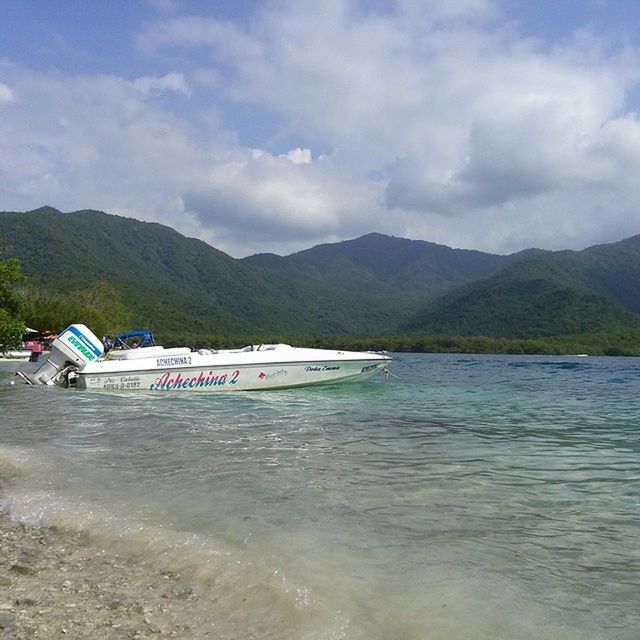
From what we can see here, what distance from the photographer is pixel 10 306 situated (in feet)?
104

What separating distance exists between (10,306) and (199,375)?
57.8ft

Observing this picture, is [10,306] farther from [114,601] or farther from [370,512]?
[114,601]

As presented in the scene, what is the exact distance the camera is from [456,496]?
6758mm

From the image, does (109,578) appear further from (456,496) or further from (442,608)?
(456,496)

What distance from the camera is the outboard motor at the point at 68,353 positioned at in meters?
18.6

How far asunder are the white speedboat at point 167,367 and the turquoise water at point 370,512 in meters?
5.37

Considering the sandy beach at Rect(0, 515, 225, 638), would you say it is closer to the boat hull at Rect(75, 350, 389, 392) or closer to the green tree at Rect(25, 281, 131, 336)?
the boat hull at Rect(75, 350, 389, 392)

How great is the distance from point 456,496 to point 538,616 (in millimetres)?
2951

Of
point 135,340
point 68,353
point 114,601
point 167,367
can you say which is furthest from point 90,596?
point 135,340

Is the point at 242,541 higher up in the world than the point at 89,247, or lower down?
lower down

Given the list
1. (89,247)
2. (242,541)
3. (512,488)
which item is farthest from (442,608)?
Answer: (89,247)

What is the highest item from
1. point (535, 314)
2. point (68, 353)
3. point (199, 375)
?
point (535, 314)

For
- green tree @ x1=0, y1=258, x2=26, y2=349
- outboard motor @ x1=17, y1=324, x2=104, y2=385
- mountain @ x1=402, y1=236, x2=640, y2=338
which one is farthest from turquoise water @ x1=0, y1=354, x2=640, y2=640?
mountain @ x1=402, y1=236, x2=640, y2=338

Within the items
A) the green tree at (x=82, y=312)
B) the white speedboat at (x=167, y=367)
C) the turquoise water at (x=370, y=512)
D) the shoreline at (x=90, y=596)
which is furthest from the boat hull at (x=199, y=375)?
the green tree at (x=82, y=312)
